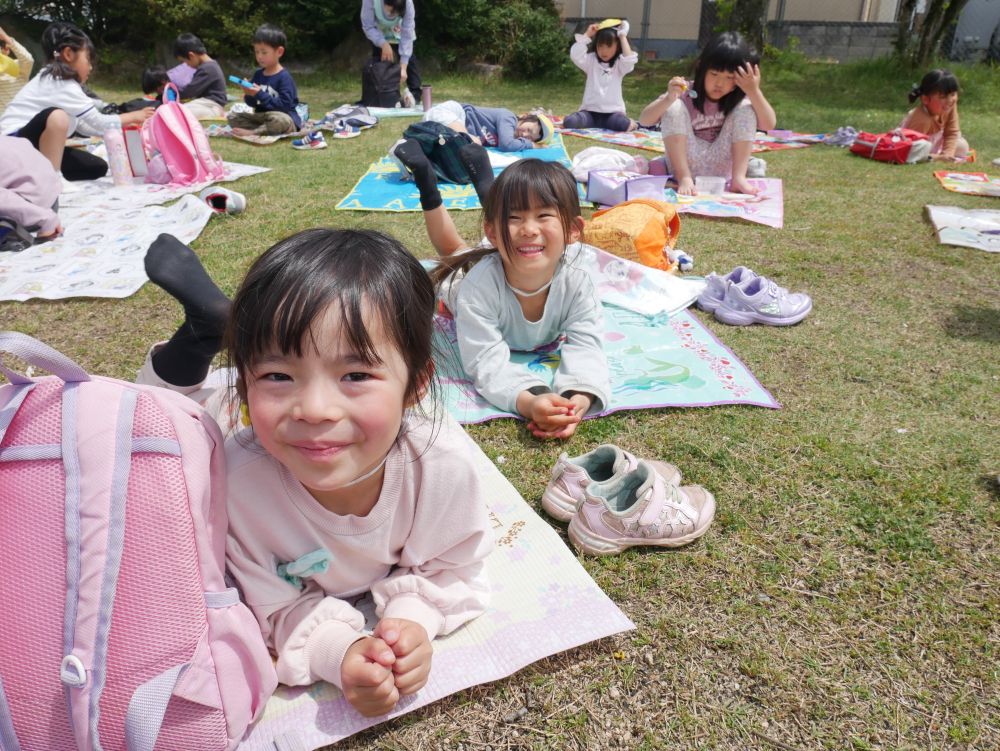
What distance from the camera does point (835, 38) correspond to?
1639 centimetres

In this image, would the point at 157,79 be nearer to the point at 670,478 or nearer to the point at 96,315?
the point at 96,315

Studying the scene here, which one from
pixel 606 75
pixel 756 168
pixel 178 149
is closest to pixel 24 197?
pixel 178 149

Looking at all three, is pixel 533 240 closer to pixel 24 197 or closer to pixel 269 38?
pixel 24 197

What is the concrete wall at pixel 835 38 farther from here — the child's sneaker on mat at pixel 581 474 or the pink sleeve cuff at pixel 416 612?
the pink sleeve cuff at pixel 416 612

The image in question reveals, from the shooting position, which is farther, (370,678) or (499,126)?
(499,126)

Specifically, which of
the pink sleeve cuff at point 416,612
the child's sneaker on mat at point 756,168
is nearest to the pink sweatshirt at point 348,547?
the pink sleeve cuff at point 416,612

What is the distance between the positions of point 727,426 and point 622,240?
5.47 ft

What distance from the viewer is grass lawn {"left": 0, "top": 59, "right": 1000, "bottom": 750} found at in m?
1.47

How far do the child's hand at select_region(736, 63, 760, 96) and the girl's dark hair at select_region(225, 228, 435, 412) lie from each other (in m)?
4.82

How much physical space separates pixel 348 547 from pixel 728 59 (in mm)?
5106

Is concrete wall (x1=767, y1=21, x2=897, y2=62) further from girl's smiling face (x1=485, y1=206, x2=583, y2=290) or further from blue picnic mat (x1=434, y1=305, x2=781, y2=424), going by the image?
girl's smiling face (x1=485, y1=206, x2=583, y2=290)

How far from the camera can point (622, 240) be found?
3826 millimetres

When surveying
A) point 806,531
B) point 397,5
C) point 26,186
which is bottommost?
point 806,531

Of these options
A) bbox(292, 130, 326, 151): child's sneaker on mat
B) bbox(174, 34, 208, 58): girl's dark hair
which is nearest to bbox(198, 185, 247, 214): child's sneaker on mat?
bbox(292, 130, 326, 151): child's sneaker on mat
